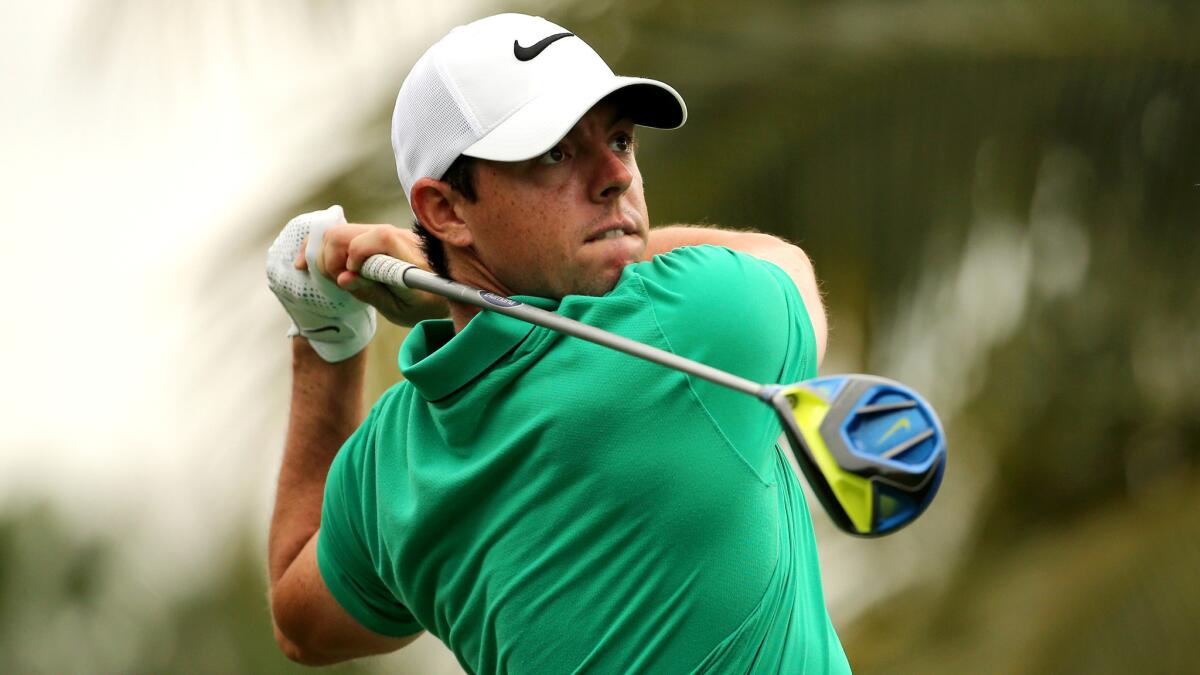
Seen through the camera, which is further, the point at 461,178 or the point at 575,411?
the point at 461,178

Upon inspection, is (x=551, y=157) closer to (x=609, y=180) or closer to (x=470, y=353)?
(x=609, y=180)

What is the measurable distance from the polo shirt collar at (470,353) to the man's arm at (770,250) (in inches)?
15.2

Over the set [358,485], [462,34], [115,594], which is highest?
[462,34]

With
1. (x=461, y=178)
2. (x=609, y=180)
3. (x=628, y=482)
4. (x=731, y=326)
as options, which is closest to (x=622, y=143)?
(x=609, y=180)

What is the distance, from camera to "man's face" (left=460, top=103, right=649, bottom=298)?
2568 mm

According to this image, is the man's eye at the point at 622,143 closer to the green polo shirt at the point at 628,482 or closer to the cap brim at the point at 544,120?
the cap brim at the point at 544,120

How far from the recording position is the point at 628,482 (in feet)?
7.98

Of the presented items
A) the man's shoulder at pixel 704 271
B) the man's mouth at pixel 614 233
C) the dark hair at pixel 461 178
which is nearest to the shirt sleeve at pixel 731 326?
the man's shoulder at pixel 704 271

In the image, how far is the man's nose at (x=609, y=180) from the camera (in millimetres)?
2582

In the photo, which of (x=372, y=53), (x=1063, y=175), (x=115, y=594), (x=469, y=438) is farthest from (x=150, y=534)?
(x=469, y=438)

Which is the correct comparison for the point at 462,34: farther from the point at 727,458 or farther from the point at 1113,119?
the point at 1113,119

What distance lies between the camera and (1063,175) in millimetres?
5523

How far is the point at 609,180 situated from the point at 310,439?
1038mm

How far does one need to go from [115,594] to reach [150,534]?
1.57ft
